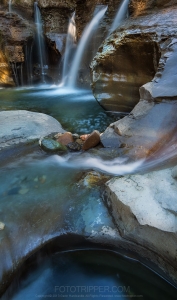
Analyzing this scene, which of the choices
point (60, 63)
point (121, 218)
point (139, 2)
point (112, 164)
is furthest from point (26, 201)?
point (60, 63)

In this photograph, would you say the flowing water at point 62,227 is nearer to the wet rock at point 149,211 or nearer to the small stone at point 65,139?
the wet rock at point 149,211

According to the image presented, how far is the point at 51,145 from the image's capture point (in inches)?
131

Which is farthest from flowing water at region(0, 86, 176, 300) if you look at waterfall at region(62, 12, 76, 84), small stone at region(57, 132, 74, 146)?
waterfall at region(62, 12, 76, 84)

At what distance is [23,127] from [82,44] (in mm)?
6369

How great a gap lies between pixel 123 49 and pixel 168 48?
36.0 inches

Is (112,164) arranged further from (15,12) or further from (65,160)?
(15,12)

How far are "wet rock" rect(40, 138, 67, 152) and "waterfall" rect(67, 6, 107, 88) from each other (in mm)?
6463

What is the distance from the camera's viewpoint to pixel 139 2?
6059mm

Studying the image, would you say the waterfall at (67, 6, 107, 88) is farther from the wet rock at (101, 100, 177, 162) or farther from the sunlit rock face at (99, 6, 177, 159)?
the wet rock at (101, 100, 177, 162)

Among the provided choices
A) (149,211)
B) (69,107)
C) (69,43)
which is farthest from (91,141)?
(69,43)

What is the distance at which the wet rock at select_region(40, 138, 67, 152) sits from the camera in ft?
10.8

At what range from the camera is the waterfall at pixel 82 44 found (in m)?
8.14

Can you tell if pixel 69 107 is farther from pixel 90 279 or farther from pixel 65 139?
pixel 90 279

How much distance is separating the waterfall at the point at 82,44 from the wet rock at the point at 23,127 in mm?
5270
